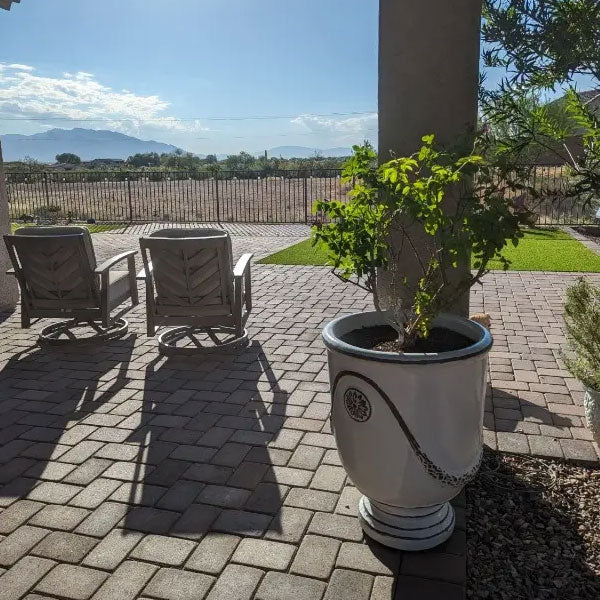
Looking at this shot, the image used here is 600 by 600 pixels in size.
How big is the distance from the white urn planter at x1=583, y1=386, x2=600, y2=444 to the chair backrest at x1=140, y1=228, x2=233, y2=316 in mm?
2702

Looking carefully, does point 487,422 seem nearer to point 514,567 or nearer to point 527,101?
point 514,567

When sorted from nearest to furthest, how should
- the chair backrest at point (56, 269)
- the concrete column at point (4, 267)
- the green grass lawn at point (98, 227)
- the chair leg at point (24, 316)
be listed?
1. the chair backrest at point (56, 269)
2. the chair leg at point (24, 316)
3. the concrete column at point (4, 267)
4. the green grass lawn at point (98, 227)

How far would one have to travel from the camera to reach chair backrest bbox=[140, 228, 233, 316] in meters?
4.50

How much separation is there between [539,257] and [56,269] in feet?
25.2

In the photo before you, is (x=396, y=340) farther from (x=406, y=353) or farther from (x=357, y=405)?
(x=357, y=405)

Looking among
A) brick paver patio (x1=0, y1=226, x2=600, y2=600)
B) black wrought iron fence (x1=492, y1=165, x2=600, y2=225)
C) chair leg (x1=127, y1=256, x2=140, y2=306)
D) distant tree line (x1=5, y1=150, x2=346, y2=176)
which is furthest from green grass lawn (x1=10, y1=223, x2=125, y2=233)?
distant tree line (x1=5, y1=150, x2=346, y2=176)

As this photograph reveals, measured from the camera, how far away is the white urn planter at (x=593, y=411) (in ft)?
10.0

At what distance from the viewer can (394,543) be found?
239 centimetres

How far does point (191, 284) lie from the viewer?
15.1ft

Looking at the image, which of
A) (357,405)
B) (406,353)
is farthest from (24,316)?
(406,353)

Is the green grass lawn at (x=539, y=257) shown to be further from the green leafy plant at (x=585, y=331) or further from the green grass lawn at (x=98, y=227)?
the green grass lawn at (x=98, y=227)

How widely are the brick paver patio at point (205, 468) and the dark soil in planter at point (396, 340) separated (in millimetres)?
796

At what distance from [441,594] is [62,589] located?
1418 mm

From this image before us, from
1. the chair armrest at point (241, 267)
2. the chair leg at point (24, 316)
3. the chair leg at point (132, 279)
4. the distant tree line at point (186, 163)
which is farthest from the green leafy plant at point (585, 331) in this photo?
the distant tree line at point (186, 163)
